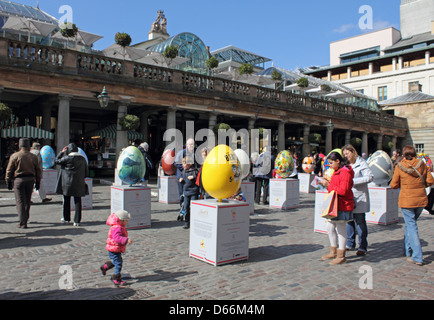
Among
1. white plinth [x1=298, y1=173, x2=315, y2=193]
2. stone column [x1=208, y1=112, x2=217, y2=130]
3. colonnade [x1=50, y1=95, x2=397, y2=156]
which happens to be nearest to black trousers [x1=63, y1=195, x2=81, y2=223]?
colonnade [x1=50, y1=95, x2=397, y2=156]

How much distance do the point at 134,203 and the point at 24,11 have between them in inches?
1138

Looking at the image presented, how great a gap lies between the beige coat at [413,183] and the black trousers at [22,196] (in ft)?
24.8

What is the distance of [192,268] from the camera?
5445mm

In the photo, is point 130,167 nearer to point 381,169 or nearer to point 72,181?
point 72,181

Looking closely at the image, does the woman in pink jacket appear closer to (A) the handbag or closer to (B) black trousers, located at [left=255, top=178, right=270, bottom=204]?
(A) the handbag

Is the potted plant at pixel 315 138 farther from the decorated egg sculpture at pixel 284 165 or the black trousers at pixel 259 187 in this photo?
the decorated egg sculpture at pixel 284 165

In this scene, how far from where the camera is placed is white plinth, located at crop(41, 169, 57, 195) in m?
13.2

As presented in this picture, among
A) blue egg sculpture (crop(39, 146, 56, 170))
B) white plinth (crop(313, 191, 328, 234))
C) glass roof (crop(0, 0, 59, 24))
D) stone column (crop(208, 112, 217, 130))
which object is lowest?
white plinth (crop(313, 191, 328, 234))

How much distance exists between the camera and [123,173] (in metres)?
8.42

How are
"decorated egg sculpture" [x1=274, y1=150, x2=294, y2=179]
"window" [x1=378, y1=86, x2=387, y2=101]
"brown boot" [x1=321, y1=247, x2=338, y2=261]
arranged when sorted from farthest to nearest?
"window" [x1=378, y1=86, x2=387, y2=101]
"decorated egg sculpture" [x1=274, y1=150, x2=294, y2=179]
"brown boot" [x1=321, y1=247, x2=338, y2=261]

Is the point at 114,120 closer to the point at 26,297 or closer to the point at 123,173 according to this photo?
the point at 123,173

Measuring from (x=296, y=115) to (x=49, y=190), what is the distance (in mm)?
19266

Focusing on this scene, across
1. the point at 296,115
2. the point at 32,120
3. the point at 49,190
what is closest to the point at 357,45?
the point at 296,115

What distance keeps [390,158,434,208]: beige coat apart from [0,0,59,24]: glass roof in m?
30.7
